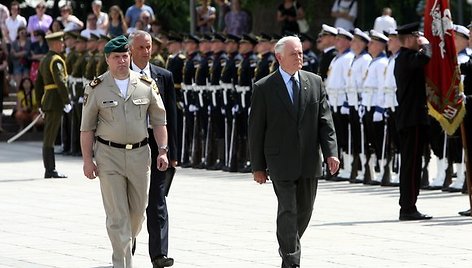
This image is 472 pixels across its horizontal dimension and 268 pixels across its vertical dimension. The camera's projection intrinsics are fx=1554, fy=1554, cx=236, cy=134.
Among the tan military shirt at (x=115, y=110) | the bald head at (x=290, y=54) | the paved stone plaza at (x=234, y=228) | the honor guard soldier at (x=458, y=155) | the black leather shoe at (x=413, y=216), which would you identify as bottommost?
the paved stone plaza at (x=234, y=228)

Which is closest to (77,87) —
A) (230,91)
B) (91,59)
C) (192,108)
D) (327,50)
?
(91,59)

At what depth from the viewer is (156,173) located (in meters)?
12.7

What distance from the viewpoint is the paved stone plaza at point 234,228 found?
1317 centimetres

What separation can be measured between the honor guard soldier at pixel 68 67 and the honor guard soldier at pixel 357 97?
773 cm

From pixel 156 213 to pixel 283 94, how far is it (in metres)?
1.60

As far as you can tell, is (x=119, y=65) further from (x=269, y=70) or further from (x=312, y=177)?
(x=269, y=70)

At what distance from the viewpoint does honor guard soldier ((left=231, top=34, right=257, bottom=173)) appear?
2314cm

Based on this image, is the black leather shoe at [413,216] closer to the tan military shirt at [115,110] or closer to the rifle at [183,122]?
the tan military shirt at [115,110]

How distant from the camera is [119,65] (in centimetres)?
1191

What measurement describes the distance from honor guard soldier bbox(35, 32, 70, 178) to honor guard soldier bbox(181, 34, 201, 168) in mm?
2572

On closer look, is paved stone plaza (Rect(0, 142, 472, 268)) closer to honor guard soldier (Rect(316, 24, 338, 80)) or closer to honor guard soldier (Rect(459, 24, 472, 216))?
honor guard soldier (Rect(459, 24, 472, 216))

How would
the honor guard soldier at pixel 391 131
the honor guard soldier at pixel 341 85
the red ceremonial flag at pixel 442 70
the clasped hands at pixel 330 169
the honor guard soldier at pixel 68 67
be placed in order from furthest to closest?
1. the honor guard soldier at pixel 68 67
2. the honor guard soldier at pixel 341 85
3. the honor guard soldier at pixel 391 131
4. the red ceremonial flag at pixel 442 70
5. the clasped hands at pixel 330 169

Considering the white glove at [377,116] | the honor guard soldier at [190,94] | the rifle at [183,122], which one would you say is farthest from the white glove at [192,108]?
the white glove at [377,116]

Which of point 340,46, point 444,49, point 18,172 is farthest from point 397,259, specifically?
point 18,172
